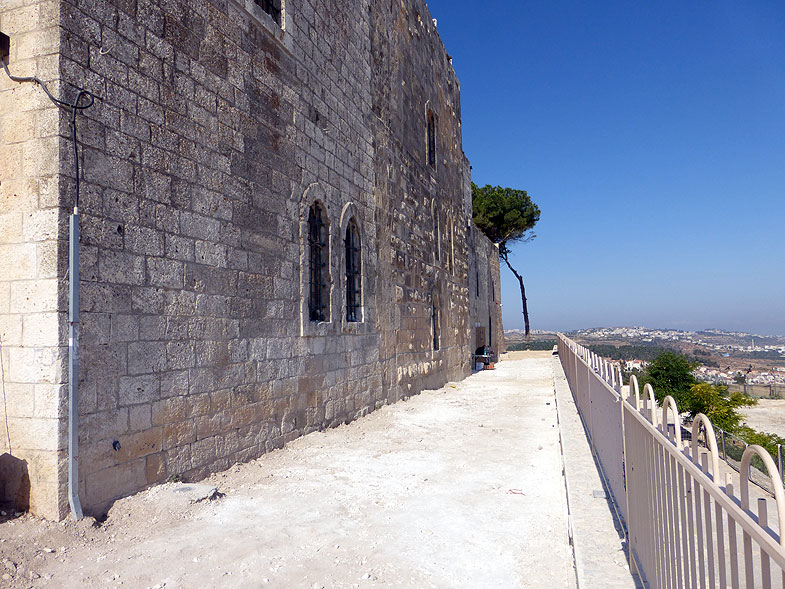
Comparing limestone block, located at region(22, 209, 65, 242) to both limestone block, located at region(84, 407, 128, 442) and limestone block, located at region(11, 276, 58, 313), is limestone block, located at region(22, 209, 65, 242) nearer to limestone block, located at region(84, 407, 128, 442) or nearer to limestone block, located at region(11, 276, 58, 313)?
limestone block, located at region(11, 276, 58, 313)

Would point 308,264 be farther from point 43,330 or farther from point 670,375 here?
point 670,375

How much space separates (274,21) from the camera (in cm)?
583

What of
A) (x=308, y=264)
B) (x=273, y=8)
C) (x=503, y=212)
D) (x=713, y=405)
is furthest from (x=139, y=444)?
(x=503, y=212)

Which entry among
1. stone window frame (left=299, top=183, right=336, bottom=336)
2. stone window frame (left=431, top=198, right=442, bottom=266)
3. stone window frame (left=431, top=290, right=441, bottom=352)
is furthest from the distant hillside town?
stone window frame (left=299, top=183, right=336, bottom=336)

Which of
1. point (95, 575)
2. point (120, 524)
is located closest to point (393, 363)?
point (120, 524)

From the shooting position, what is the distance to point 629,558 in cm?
276

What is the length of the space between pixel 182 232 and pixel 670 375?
2445cm

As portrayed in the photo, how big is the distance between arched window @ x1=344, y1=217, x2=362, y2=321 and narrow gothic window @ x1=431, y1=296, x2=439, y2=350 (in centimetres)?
415

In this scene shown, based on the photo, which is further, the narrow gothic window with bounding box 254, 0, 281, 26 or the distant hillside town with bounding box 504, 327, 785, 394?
the distant hillside town with bounding box 504, 327, 785, 394

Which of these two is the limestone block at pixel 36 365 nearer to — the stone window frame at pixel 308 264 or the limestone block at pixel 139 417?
the limestone block at pixel 139 417

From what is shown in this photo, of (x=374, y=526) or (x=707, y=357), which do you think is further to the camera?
(x=707, y=357)

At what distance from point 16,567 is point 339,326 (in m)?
4.54

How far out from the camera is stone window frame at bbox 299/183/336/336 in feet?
20.2

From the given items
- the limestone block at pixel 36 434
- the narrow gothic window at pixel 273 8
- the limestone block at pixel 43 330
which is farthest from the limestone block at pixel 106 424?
the narrow gothic window at pixel 273 8
